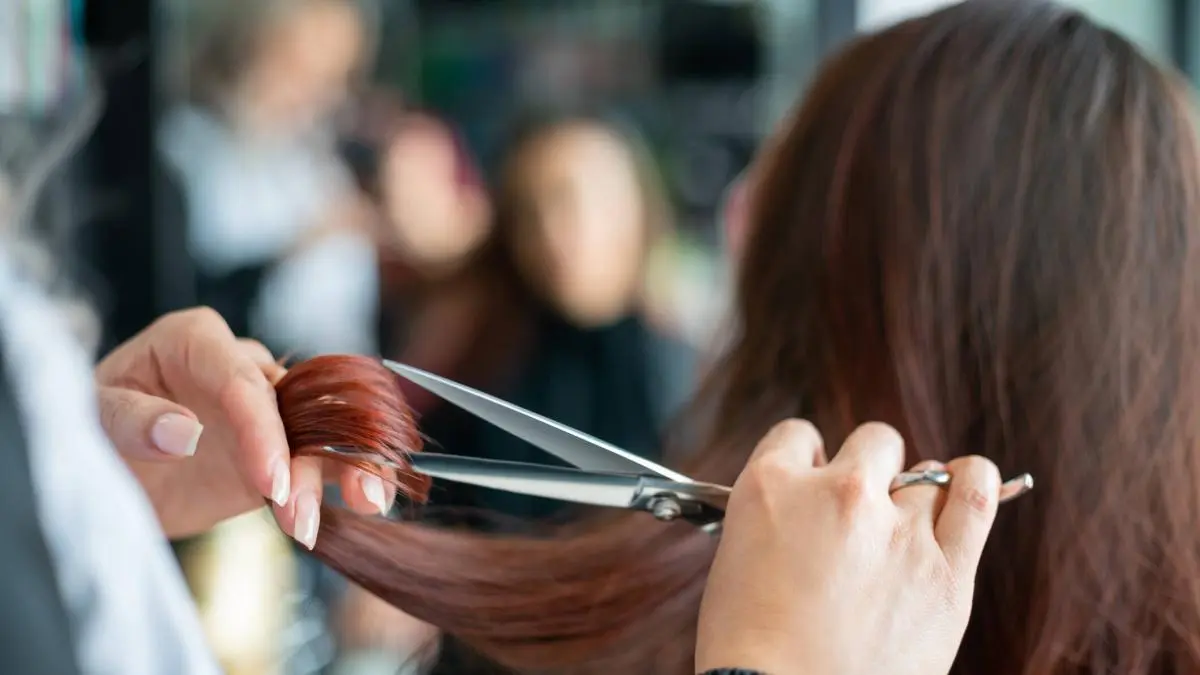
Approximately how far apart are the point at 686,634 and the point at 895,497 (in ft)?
0.66

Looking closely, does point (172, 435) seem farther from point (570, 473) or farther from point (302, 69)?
point (302, 69)

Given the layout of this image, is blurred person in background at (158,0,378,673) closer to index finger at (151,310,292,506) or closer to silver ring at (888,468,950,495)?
index finger at (151,310,292,506)

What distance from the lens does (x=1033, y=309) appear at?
65cm

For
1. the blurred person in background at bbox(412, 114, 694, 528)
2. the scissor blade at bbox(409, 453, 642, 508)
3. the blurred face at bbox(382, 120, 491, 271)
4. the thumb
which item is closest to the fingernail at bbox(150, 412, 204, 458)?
the thumb

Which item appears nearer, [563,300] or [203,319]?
[203,319]

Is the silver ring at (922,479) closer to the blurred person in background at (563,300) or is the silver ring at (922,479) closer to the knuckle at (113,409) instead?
the knuckle at (113,409)

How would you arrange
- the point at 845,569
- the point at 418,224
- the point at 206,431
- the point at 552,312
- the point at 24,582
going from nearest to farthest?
the point at 24,582, the point at 845,569, the point at 206,431, the point at 552,312, the point at 418,224

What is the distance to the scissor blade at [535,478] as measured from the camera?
49 centimetres

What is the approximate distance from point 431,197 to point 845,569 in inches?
66.7

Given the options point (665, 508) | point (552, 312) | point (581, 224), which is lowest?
point (552, 312)

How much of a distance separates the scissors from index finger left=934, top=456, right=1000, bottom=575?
1 cm

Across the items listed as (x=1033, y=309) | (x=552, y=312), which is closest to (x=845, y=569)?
(x=1033, y=309)

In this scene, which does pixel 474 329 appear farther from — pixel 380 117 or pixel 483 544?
pixel 483 544

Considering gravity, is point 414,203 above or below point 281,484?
below
